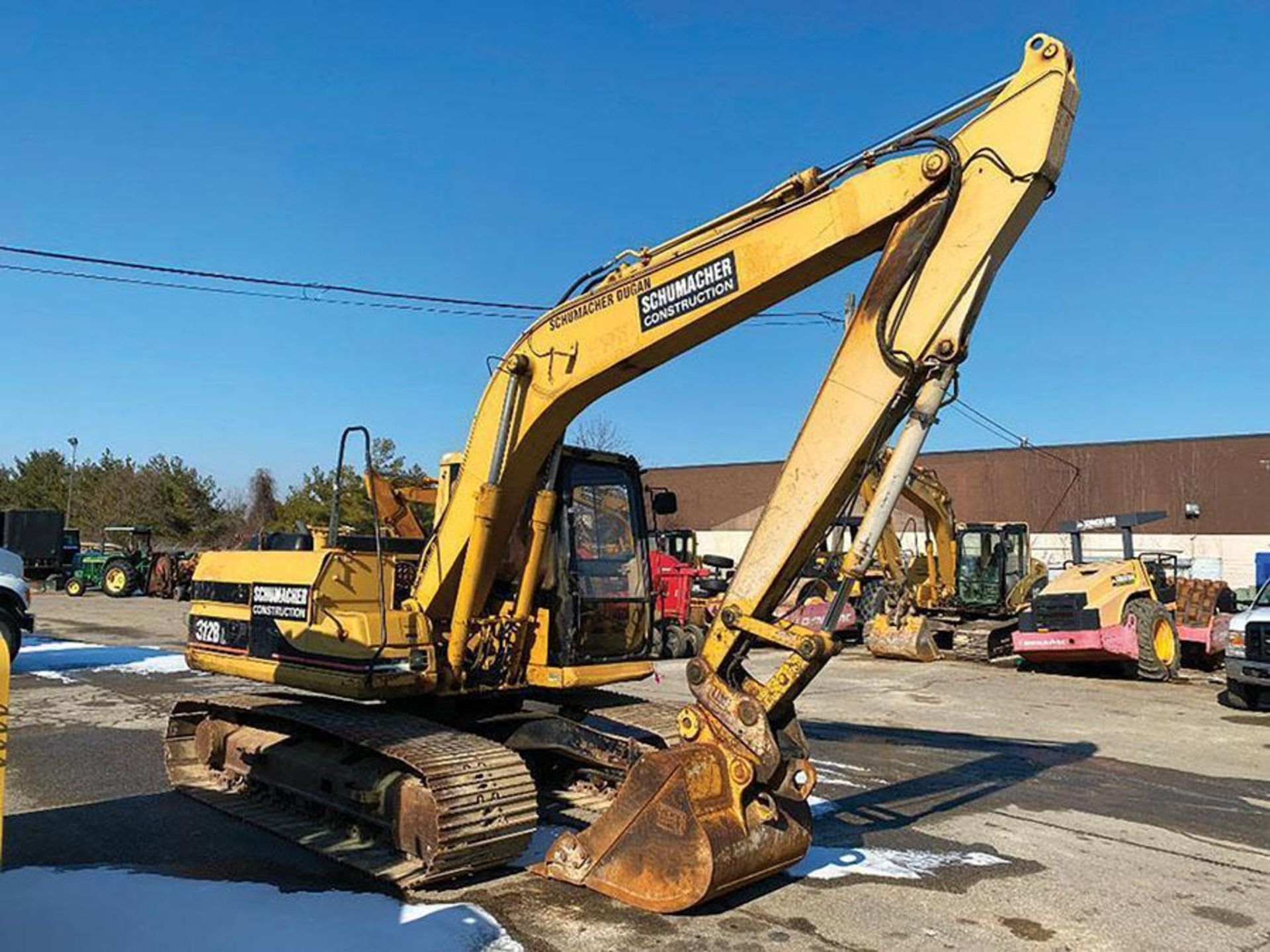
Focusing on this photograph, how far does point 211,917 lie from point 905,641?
15.7 meters

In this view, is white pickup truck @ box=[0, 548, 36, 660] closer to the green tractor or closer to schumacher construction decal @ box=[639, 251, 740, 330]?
schumacher construction decal @ box=[639, 251, 740, 330]

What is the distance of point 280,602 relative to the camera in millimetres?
6805

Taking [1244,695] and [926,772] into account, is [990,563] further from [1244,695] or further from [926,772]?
[926,772]

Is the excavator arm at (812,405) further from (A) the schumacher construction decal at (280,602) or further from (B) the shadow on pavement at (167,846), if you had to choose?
(A) the schumacher construction decal at (280,602)

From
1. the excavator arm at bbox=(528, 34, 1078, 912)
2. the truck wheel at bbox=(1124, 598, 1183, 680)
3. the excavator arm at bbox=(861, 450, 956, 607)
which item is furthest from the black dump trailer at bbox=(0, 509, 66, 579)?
the truck wheel at bbox=(1124, 598, 1183, 680)

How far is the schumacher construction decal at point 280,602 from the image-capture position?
6.58 metres

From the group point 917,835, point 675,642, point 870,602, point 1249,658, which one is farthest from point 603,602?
point 870,602

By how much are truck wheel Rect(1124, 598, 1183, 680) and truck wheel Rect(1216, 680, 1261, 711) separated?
2.51 m

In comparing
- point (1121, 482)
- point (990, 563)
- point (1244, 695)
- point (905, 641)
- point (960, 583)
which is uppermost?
point (1121, 482)

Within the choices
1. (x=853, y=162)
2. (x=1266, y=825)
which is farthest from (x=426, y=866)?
(x=1266, y=825)

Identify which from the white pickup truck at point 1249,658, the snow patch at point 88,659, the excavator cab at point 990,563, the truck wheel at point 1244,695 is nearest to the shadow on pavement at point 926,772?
the white pickup truck at point 1249,658

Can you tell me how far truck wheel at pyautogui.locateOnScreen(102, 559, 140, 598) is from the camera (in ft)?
111

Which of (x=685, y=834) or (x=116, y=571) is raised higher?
(x=116, y=571)

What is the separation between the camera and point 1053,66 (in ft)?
15.6
